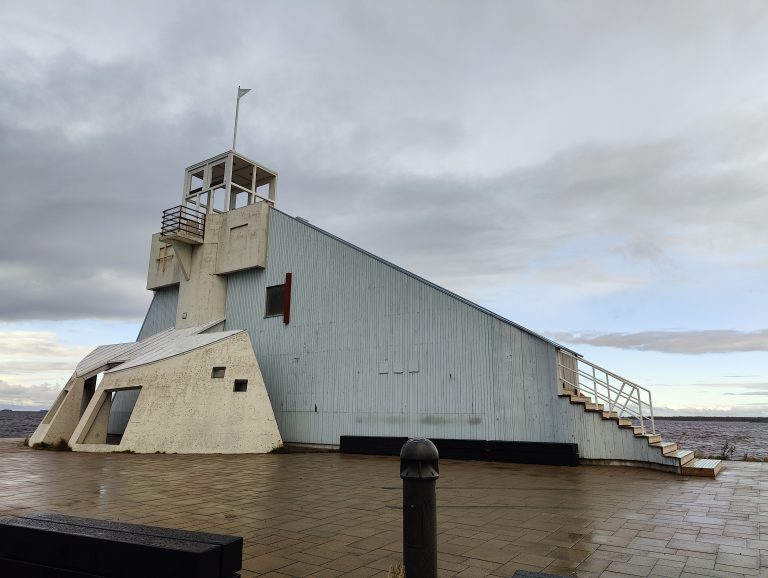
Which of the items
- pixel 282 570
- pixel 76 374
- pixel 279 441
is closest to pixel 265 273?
pixel 279 441

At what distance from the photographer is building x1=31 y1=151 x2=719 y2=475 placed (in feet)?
46.9

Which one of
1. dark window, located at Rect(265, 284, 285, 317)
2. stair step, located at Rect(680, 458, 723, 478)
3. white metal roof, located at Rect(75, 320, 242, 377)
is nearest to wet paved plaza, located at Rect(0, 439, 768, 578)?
stair step, located at Rect(680, 458, 723, 478)

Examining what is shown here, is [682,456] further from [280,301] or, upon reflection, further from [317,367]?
[280,301]

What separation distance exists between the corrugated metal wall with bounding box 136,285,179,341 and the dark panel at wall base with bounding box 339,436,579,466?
13.4 metres

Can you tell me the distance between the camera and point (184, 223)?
73.8 feet

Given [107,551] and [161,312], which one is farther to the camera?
[161,312]

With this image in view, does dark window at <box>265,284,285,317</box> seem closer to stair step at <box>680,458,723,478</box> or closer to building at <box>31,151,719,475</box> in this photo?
building at <box>31,151,719,475</box>

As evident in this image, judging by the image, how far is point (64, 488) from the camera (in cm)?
890

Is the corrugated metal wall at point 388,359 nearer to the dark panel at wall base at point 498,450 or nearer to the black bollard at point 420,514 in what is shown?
the dark panel at wall base at point 498,450

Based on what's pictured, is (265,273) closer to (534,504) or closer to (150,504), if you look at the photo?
(150,504)

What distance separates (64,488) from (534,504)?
25.8 feet

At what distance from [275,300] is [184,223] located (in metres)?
5.63

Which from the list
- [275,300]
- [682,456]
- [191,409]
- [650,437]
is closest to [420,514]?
[682,456]

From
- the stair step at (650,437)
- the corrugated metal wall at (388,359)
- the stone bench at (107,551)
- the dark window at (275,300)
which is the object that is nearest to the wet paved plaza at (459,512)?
the stair step at (650,437)
